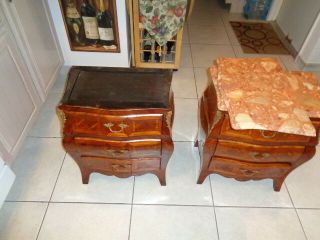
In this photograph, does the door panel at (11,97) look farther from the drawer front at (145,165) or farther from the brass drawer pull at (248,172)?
the brass drawer pull at (248,172)

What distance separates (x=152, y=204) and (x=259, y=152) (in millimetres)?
673

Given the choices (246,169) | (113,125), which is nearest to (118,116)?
(113,125)

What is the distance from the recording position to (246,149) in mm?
1092

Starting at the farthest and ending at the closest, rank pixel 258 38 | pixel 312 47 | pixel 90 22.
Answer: pixel 258 38 < pixel 312 47 < pixel 90 22

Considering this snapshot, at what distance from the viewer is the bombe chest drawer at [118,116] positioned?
3.14 ft

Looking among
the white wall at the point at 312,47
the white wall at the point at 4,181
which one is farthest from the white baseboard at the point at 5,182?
the white wall at the point at 312,47

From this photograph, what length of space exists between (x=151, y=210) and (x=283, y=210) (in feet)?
2.55

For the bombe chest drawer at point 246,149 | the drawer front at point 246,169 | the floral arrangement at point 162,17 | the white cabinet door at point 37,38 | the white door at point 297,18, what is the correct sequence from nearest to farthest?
the bombe chest drawer at point 246,149, the drawer front at point 246,169, the white cabinet door at point 37,38, the floral arrangement at point 162,17, the white door at point 297,18

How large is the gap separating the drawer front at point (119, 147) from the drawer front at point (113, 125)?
0.16ft

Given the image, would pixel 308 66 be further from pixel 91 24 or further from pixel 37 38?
pixel 37 38

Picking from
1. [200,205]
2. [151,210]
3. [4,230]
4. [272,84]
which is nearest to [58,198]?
[4,230]

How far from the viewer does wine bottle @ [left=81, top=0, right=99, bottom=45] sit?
184cm

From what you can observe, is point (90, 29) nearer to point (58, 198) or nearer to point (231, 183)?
point (58, 198)

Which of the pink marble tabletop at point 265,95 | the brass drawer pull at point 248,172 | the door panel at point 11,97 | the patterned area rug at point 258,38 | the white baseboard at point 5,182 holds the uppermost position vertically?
the pink marble tabletop at point 265,95
